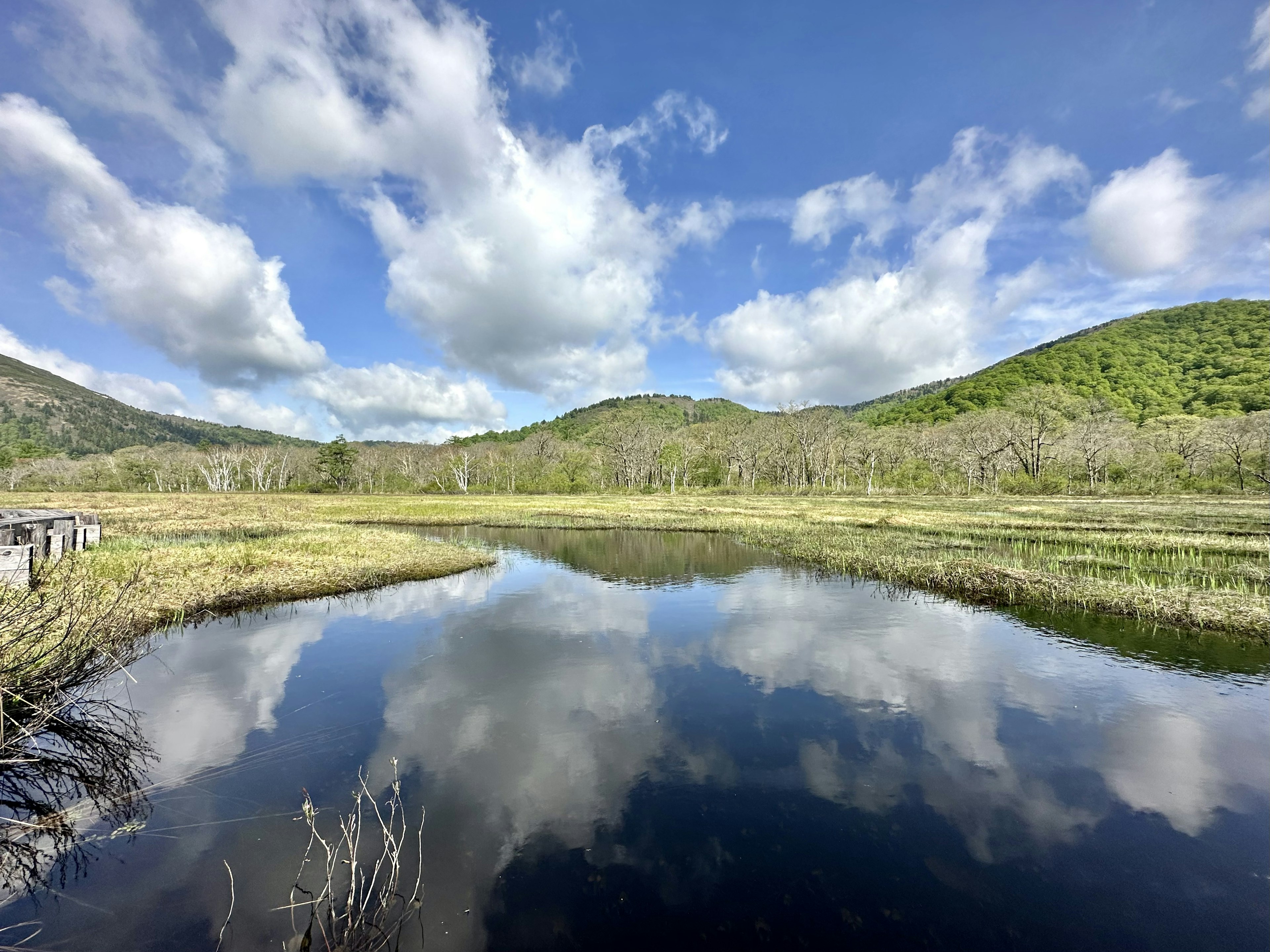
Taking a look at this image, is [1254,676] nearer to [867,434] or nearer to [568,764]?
[568,764]

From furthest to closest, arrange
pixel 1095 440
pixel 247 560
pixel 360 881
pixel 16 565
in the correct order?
pixel 1095 440
pixel 247 560
pixel 16 565
pixel 360 881

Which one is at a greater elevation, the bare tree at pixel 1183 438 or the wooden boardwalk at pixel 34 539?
the bare tree at pixel 1183 438

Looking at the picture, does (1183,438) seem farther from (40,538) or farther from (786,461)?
(40,538)

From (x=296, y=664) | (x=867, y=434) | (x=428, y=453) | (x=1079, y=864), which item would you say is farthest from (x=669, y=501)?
(x=428, y=453)

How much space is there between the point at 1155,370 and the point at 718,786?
177 metres

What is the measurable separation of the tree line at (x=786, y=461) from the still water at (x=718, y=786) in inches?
2931

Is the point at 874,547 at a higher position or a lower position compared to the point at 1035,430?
lower

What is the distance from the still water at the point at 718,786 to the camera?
5.37 meters

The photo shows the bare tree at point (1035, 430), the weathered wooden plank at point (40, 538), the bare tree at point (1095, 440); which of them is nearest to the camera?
the weathered wooden plank at point (40, 538)

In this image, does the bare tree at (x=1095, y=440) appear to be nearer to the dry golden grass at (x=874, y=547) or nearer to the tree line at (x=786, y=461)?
the tree line at (x=786, y=461)

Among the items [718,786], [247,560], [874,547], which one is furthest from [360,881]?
[874,547]

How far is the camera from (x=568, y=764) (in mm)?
8250

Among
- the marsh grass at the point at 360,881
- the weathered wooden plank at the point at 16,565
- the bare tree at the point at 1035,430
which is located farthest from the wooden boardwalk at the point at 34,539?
the bare tree at the point at 1035,430

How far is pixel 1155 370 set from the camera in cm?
12519
